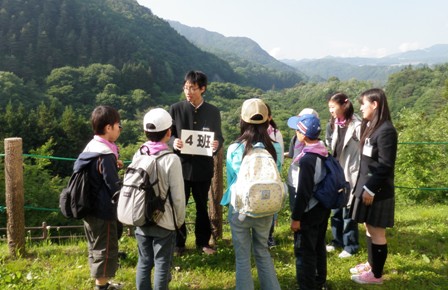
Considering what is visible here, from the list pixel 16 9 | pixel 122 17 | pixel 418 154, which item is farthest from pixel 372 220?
pixel 122 17

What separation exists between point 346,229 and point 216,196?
156 cm

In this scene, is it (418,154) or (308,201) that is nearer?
(308,201)

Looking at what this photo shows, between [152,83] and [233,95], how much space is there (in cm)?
3052

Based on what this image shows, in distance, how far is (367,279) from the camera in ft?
11.5

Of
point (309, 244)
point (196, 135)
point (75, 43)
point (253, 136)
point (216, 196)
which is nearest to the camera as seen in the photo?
point (253, 136)

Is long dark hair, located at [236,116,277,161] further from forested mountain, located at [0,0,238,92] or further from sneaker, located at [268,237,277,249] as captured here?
forested mountain, located at [0,0,238,92]

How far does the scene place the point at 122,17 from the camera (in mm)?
121188

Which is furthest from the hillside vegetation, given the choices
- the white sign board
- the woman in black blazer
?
the white sign board

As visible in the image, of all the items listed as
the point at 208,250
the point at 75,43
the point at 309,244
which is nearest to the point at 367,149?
the point at 309,244

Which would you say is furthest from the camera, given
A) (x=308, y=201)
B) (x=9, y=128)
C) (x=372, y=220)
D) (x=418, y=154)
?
(x=9, y=128)

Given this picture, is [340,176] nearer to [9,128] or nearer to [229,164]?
[229,164]

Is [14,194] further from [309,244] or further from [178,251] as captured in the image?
[309,244]

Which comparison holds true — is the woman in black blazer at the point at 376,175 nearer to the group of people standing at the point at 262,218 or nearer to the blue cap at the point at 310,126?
the group of people standing at the point at 262,218

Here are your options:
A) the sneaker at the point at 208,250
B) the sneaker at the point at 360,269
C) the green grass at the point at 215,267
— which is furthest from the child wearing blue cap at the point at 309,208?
the sneaker at the point at 208,250
